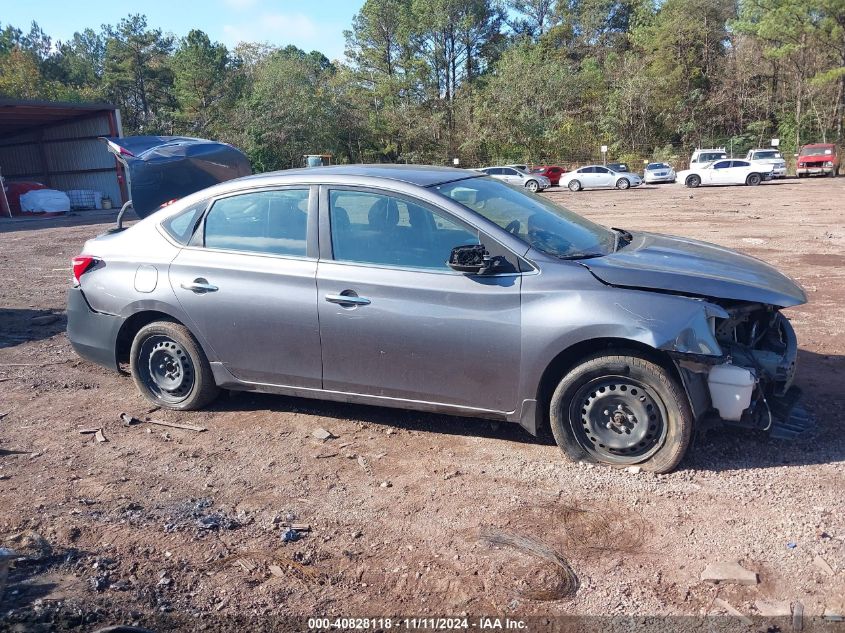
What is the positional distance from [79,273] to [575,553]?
A: 4347mm

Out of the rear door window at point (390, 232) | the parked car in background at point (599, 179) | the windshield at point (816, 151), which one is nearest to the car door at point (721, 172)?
the parked car in background at point (599, 179)

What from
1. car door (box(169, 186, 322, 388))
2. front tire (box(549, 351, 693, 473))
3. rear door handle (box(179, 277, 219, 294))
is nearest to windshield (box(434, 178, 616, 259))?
front tire (box(549, 351, 693, 473))

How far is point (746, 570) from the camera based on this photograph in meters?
3.16

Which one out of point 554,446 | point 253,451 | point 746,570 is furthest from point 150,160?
point 746,570

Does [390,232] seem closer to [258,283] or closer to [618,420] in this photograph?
[258,283]

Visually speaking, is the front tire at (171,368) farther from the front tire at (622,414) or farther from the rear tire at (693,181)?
the rear tire at (693,181)

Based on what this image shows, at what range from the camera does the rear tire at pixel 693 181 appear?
36.5 metres

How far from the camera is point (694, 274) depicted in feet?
13.6

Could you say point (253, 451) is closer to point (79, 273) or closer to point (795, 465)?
point (79, 273)

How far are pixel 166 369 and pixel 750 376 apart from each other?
4.02 metres

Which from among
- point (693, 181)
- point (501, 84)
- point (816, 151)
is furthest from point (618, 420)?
point (501, 84)

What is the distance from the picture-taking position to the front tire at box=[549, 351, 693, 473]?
3.95m

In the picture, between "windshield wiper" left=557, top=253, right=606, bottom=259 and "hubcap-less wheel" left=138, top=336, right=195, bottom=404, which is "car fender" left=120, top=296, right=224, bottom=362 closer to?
"hubcap-less wheel" left=138, top=336, right=195, bottom=404

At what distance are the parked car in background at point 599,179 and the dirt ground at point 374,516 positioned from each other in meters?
34.8
